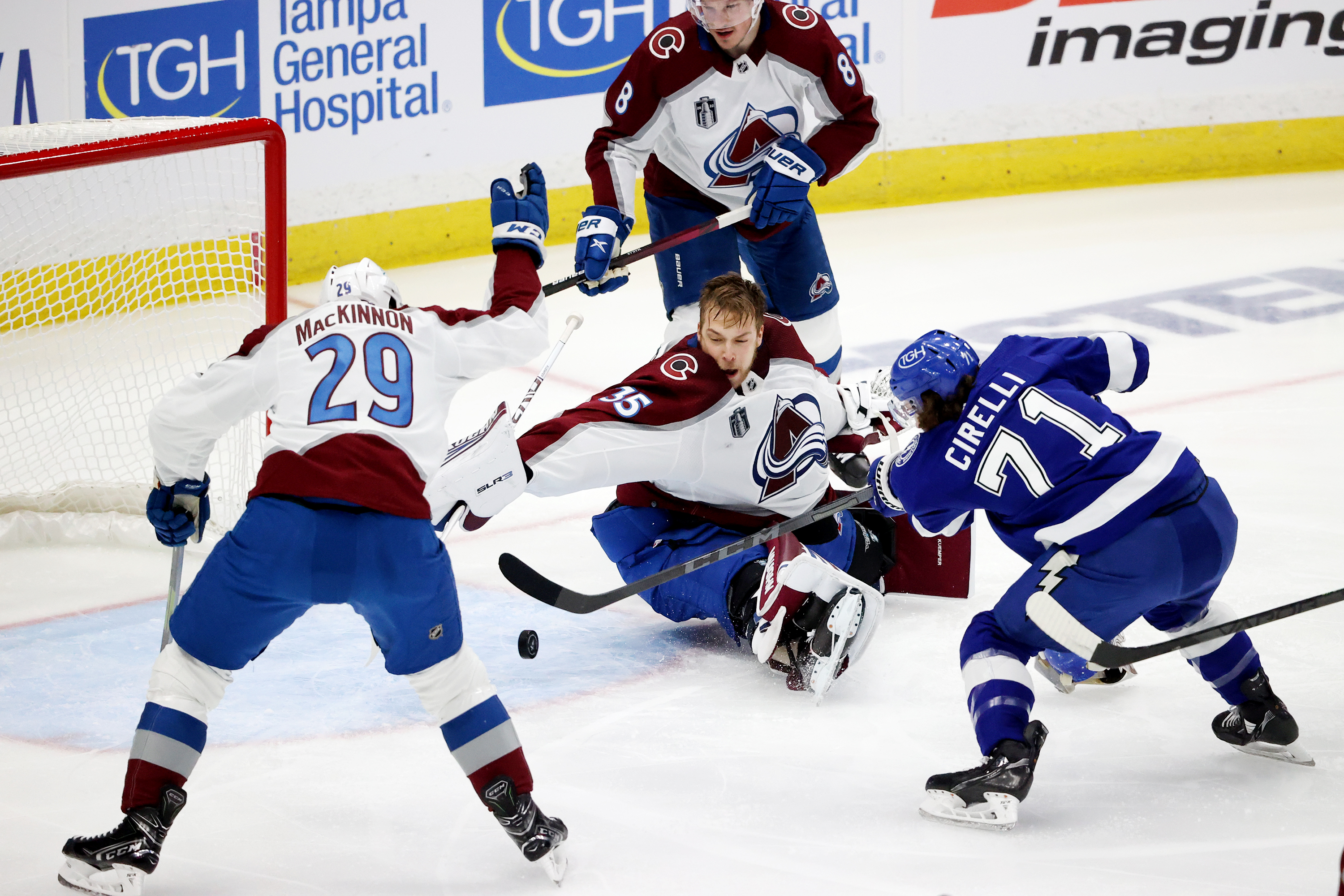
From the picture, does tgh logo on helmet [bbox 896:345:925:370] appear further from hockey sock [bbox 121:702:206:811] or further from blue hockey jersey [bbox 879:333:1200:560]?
hockey sock [bbox 121:702:206:811]

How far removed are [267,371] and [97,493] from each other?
79.6 inches

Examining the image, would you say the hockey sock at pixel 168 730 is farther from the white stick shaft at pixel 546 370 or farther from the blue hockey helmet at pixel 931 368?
the white stick shaft at pixel 546 370

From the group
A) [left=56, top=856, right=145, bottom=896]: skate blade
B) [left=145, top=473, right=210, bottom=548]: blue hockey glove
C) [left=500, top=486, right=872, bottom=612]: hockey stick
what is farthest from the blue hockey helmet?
[left=56, top=856, right=145, bottom=896]: skate blade

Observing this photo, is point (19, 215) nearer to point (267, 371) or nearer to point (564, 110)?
point (267, 371)

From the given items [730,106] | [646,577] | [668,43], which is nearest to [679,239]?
[730,106]

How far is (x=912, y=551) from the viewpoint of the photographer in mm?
3350

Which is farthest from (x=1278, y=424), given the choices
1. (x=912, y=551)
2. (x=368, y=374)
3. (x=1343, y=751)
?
(x=368, y=374)

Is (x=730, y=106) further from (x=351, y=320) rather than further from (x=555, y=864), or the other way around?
(x=555, y=864)

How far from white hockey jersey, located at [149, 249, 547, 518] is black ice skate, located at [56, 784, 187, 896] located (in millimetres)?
468

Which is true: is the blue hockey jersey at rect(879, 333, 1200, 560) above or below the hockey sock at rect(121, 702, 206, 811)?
above

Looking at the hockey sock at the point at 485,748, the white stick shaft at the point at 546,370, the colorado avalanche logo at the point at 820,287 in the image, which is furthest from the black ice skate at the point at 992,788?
the colorado avalanche logo at the point at 820,287

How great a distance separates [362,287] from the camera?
229 cm

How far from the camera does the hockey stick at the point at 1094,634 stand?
2.28 meters

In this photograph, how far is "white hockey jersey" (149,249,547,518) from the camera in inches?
83.1
